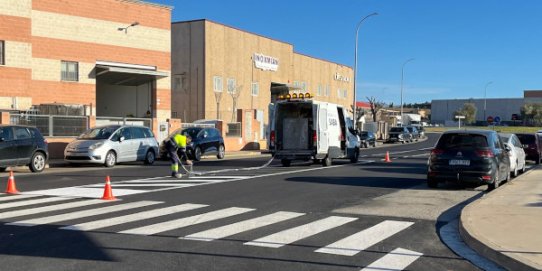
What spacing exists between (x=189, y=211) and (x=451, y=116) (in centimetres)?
14805

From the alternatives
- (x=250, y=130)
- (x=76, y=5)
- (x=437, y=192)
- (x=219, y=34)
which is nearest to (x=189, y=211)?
(x=437, y=192)

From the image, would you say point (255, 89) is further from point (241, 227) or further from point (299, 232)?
point (299, 232)

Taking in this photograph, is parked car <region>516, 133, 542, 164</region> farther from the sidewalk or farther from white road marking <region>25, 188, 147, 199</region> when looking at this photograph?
white road marking <region>25, 188, 147, 199</region>

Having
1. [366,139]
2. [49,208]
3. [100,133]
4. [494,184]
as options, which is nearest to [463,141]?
[494,184]

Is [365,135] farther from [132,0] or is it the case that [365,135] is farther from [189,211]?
[189,211]

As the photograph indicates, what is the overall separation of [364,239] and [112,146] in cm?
1584

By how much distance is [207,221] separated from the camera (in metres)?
9.55

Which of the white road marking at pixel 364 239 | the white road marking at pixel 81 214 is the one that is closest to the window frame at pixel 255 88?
the white road marking at pixel 81 214

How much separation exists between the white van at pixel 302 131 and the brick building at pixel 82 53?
10.1m

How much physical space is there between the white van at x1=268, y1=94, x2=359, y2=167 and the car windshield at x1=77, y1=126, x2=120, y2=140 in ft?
21.1

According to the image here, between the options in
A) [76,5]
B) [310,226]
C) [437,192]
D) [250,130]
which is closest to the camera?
[310,226]

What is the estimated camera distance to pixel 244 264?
6730 mm

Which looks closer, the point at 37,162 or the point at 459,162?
the point at 459,162

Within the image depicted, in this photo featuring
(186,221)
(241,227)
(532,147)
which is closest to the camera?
(241,227)
